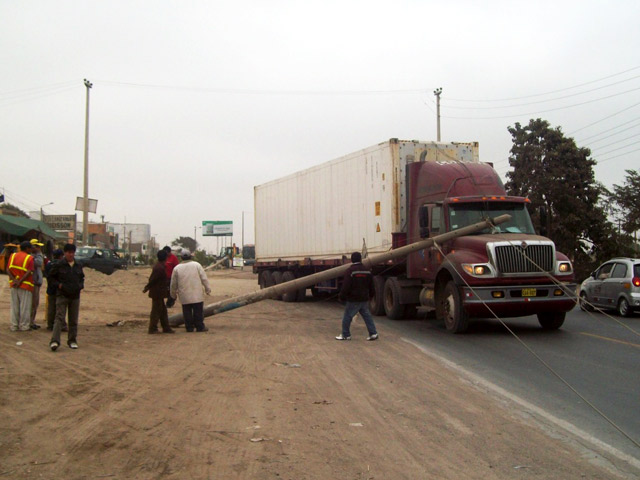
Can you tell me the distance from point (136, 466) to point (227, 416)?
1.49m

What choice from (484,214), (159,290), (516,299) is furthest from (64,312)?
(484,214)

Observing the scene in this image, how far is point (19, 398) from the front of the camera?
6.48m

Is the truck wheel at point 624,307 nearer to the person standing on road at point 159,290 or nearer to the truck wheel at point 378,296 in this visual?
the truck wheel at point 378,296

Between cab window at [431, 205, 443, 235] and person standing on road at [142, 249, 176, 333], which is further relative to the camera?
cab window at [431, 205, 443, 235]

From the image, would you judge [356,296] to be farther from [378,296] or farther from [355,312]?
[378,296]

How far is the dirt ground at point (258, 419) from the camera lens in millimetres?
4613

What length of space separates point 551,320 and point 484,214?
2.68 meters

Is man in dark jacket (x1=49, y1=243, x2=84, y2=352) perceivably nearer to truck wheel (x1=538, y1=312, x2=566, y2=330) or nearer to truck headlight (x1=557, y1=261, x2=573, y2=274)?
truck headlight (x1=557, y1=261, x2=573, y2=274)

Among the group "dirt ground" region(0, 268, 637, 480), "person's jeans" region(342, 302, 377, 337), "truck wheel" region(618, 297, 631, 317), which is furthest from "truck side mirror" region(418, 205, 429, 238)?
"truck wheel" region(618, 297, 631, 317)

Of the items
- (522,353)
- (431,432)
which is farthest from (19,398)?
(522,353)

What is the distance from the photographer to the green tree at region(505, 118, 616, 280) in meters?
31.6

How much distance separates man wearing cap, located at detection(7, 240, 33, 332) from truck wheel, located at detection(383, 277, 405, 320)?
835cm

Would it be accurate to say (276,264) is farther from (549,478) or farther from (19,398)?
(549,478)

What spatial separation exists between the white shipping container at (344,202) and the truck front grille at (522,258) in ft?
13.4
